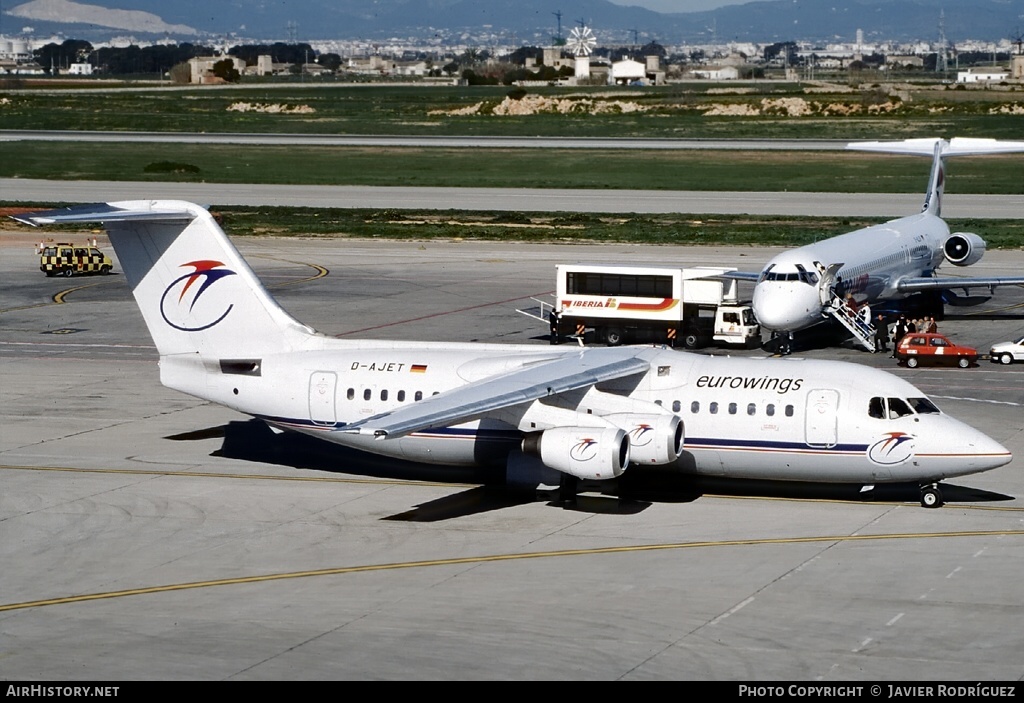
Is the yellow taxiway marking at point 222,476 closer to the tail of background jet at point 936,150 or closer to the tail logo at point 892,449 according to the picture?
the tail logo at point 892,449

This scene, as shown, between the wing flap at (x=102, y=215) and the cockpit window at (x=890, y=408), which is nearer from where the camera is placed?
the wing flap at (x=102, y=215)

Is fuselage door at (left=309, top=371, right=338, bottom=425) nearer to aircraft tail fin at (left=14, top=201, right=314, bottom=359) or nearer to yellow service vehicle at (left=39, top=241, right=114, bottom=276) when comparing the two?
aircraft tail fin at (left=14, top=201, right=314, bottom=359)

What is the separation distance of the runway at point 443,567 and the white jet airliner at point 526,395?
1.25 m

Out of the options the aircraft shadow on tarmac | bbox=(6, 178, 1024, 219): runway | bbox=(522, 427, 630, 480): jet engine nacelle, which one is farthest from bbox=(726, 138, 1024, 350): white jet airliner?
bbox=(6, 178, 1024, 219): runway

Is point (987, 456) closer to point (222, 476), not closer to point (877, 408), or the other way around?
point (877, 408)

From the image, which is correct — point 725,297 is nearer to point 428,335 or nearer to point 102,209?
point 428,335

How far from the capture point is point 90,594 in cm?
2664

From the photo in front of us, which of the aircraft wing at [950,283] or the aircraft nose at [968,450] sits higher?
the aircraft wing at [950,283]

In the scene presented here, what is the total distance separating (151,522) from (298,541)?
12.1 feet

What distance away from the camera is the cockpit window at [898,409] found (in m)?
32.3

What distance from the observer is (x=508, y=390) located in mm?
31375

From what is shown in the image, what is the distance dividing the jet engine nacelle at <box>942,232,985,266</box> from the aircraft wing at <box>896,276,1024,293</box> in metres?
5.01

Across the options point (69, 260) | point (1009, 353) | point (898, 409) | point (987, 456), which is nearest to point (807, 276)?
point (1009, 353)

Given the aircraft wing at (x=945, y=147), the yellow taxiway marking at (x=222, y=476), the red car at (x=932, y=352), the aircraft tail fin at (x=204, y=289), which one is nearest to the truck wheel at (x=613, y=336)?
the red car at (x=932, y=352)
